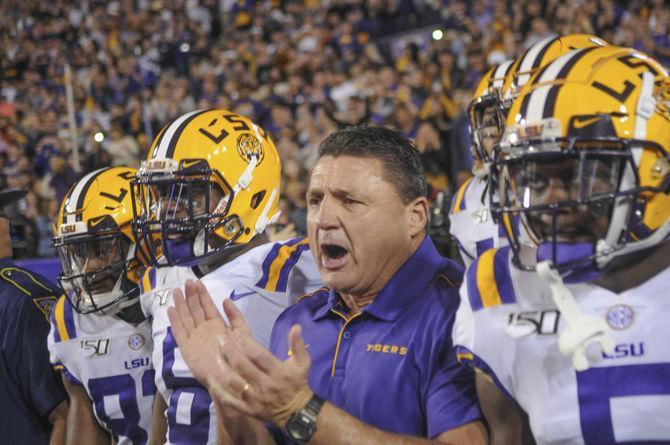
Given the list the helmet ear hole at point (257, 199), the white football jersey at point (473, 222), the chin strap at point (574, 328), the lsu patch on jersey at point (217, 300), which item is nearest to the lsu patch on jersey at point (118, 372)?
the lsu patch on jersey at point (217, 300)

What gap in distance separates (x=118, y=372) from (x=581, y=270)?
5.88 ft

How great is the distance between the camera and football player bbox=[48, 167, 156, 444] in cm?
290

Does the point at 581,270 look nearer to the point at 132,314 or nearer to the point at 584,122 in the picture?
the point at 584,122

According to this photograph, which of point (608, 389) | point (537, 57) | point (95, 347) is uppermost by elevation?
point (537, 57)

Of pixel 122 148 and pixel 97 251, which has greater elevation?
pixel 97 251

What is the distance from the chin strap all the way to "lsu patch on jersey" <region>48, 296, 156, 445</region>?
5.53 feet

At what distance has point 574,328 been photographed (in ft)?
5.27

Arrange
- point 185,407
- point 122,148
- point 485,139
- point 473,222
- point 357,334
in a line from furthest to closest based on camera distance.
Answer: point 122,148 < point 473,222 < point 485,139 < point 185,407 < point 357,334

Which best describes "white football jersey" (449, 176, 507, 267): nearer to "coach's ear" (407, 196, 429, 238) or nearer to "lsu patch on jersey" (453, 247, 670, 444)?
"coach's ear" (407, 196, 429, 238)

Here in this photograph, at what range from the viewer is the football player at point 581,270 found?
5.31 feet

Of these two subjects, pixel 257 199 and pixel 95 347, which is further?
pixel 95 347

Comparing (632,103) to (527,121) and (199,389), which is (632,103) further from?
(199,389)

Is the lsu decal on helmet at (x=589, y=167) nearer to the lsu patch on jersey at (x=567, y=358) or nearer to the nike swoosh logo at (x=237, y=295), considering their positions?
the lsu patch on jersey at (x=567, y=358)

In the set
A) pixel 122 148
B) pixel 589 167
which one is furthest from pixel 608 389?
pixel 122 148
